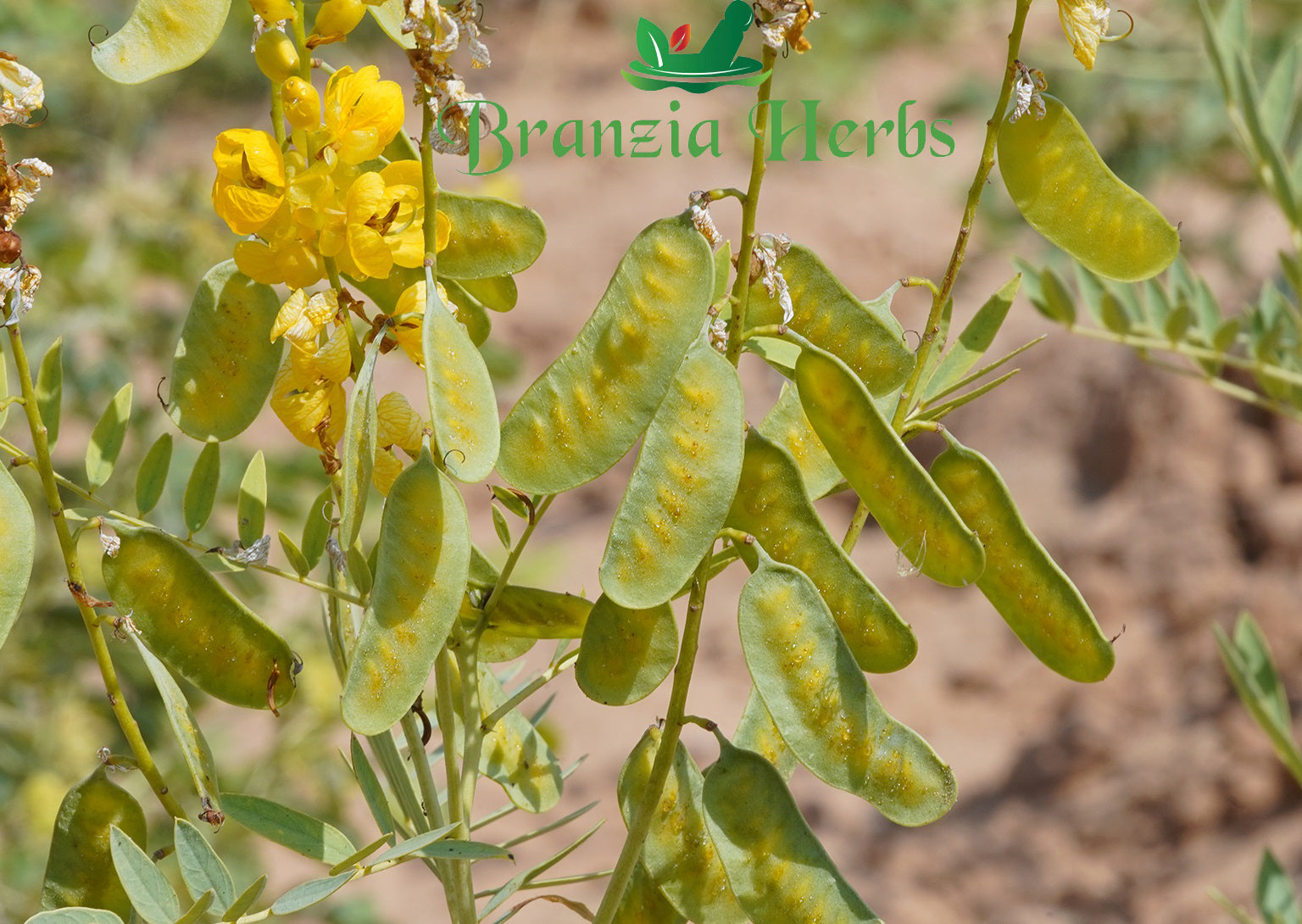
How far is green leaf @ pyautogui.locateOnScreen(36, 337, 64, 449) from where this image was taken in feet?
1.68

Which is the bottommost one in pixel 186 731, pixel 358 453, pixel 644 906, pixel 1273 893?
pixel 1273 893

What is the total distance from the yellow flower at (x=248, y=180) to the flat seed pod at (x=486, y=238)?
78 millimetres

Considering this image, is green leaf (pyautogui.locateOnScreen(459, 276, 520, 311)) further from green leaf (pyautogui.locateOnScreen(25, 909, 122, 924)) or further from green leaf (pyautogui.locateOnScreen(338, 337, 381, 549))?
green leaf (pyautogui.locateOnScreen(25, 909, 122, 924))

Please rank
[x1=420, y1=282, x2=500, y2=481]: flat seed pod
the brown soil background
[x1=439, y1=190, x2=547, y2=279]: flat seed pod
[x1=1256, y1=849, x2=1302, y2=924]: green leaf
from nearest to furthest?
[x1=420, y1=282, x2=500, y2=481]: flat seed pod
[x1=439, y1=190, x2=547, y2=279]: flat seed pod
[x1=1256, y1=849, x2=1302, y2=924]: green leaf
the brown soil background

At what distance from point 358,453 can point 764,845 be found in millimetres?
198

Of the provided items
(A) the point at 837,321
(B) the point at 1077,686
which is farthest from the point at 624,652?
(B) the point at 1077,686

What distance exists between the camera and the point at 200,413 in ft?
1.71

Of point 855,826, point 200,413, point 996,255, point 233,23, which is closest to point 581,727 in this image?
point 855,826

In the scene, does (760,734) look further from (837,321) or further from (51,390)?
(51,390)

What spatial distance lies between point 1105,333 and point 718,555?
0.62 m

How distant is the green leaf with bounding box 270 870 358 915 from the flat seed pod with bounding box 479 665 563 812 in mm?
94

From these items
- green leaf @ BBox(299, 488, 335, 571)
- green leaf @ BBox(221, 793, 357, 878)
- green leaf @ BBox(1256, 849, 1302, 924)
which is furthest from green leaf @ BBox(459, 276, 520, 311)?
green leaf @ BBox(1256, 849, 1302, 924)

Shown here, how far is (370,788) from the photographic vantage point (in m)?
0.50

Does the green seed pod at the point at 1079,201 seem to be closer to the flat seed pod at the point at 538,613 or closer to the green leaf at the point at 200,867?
the flat seed pod at the point at 538,613
